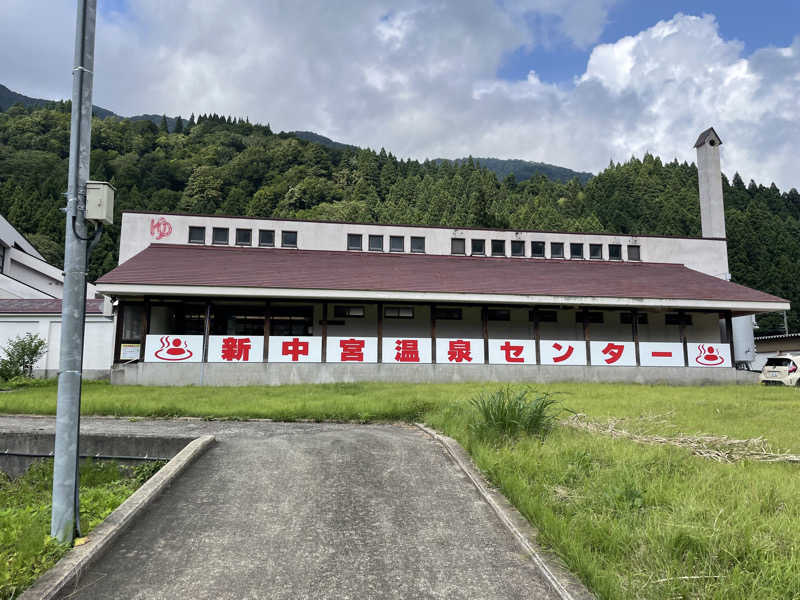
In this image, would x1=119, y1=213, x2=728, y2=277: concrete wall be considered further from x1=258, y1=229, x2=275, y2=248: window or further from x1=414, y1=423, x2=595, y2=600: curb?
x1=414, y1=423, x2=595, y2=600: curb

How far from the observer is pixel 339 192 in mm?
85000

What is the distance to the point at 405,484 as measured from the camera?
6.49 meters

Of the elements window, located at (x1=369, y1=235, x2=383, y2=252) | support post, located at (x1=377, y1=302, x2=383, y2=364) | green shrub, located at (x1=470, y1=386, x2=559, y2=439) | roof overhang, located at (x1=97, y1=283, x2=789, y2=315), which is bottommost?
green shrub, located at (x1=470, y1=386, x2=559, y2=439)

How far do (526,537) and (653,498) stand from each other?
50.9 inches

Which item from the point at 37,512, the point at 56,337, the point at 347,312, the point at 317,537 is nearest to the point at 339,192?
the point at 56,337

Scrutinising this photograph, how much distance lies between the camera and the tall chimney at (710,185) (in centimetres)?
3011

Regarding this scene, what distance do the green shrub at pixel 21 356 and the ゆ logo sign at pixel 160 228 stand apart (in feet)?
20.7

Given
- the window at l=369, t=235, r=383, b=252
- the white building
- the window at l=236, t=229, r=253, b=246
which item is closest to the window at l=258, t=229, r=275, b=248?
the white building

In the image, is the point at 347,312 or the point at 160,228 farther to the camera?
the point at 160,228

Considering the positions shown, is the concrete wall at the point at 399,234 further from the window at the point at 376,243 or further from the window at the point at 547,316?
the window at the point at 547,316

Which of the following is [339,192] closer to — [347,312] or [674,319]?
[347,312]

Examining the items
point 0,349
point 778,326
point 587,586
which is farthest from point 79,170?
point 778,326

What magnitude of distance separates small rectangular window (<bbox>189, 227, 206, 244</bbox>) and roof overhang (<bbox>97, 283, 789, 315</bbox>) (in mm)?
6930

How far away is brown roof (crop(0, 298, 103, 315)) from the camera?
22938 millimetres
